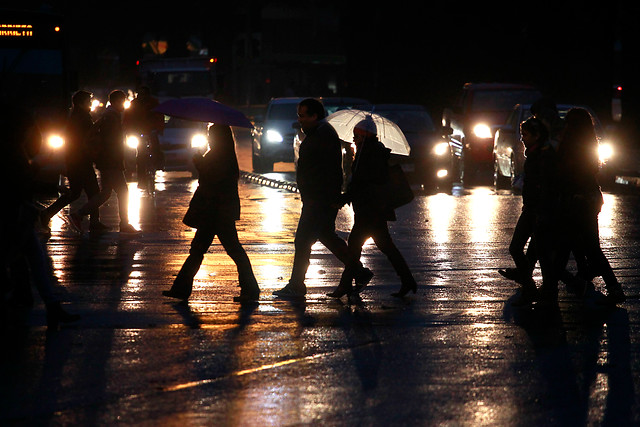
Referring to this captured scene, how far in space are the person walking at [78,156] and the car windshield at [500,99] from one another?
1366 cm

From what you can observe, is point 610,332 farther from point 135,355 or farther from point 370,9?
point 370,9

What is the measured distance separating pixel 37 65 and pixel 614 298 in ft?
52.6

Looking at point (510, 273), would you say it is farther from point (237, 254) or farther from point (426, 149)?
point (426, 149)

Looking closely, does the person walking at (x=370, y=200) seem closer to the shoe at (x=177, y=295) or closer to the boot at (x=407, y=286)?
the boot at (x=407, y=286)

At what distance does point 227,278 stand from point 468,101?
1693 centimetres

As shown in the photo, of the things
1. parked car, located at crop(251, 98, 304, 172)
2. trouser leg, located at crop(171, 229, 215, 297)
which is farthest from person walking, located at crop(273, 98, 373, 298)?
parked car, located at crop(251, 98, 304, 172)

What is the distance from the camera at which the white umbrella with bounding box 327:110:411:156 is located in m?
11.1

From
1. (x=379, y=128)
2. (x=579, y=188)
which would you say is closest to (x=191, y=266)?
(x=379, y=128)

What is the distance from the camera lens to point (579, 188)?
33.2ft

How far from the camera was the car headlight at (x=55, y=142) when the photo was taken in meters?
21.9

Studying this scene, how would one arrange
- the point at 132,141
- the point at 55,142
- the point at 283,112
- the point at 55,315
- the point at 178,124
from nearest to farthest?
the point at 55,315, the point at 55,142, the point at 132,141, the point at 178,124, the point at 283,112

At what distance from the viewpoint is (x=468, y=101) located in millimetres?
27406

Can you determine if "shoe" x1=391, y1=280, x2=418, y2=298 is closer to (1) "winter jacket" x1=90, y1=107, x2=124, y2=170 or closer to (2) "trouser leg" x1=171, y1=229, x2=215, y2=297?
(2) "trouser leg" x1=171, y1=229, x2=215, y2=297

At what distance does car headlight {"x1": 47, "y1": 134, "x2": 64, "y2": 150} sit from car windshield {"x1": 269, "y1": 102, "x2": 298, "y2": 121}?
23.8 feet
